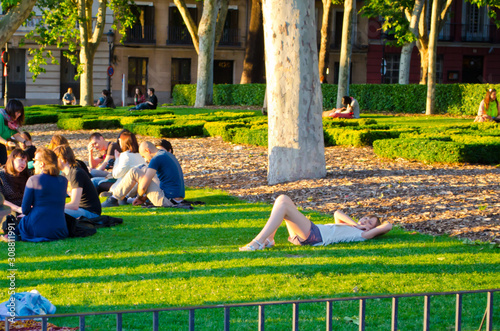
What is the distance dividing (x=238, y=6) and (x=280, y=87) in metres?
36.4

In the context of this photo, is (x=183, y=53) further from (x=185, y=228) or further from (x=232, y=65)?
(x=185, y=228)

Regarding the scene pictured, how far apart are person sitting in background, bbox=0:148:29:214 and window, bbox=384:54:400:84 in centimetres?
3909

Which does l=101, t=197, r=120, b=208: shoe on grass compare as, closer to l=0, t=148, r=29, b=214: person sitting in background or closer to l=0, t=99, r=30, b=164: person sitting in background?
l=0, t=148, r=29, b=214: person sitting in background

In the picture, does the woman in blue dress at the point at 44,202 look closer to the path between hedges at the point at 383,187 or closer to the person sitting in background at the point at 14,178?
the person sitting in background at the point at 14,178

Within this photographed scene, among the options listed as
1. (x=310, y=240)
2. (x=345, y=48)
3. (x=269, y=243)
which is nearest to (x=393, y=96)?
(x=345, y=48)

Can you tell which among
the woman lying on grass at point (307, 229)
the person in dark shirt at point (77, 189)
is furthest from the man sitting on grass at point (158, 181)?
the woman lying on grass at point (307, 229)

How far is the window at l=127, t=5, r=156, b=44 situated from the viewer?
44.2 meters

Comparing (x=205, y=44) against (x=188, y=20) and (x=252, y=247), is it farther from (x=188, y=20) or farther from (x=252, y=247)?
(x=252, y=247)

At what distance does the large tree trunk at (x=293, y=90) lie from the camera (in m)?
10.7

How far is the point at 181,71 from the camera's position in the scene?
149 feet

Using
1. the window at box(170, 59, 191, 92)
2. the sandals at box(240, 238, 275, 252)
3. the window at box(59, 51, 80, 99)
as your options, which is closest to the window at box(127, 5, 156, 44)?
the window at box(170, 59, 191, 92)

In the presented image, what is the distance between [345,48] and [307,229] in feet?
51.6

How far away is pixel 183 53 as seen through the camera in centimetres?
4506

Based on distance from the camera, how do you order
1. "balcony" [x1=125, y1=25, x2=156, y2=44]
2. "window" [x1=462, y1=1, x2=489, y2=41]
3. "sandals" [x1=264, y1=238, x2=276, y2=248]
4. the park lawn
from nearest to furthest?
the park lawn → "sandals" [x1=264, y1=238, x2=276, y2=248] → "balcony" [x1=125, y1=25, x2=156, y2=44] → "window" [x1=462, y1=1, x2=489, y2=41]
